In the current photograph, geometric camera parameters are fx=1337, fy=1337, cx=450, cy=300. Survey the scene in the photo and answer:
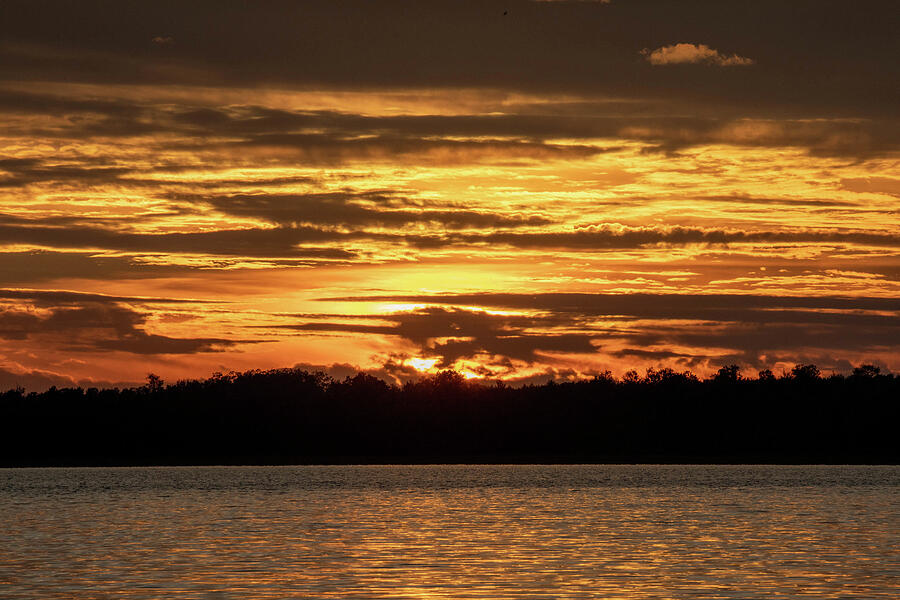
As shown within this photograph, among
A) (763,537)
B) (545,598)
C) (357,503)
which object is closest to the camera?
(545,598)

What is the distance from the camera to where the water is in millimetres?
51719

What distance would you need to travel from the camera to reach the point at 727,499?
416 ft

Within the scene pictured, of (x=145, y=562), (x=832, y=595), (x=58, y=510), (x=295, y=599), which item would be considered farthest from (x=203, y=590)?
(x=58, y=510)

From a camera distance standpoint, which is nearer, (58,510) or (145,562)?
(145,562)

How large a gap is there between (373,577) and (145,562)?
41.3ft

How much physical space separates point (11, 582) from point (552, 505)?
6705 centimetres

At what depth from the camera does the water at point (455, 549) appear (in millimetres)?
51719

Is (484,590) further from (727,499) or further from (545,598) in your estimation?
(727,499)

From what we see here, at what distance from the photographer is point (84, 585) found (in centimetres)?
5266

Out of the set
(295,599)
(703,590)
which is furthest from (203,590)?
(703,590)

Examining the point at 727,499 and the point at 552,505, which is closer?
the point at 552,505

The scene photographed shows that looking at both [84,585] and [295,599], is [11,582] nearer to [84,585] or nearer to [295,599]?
[84,585]

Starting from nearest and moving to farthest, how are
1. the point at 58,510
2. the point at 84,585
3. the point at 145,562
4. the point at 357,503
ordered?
1. the point at 84,585
2. the point at 145,562
3. the point at 58,510
4. the point at 357,503

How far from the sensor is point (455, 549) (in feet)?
223
